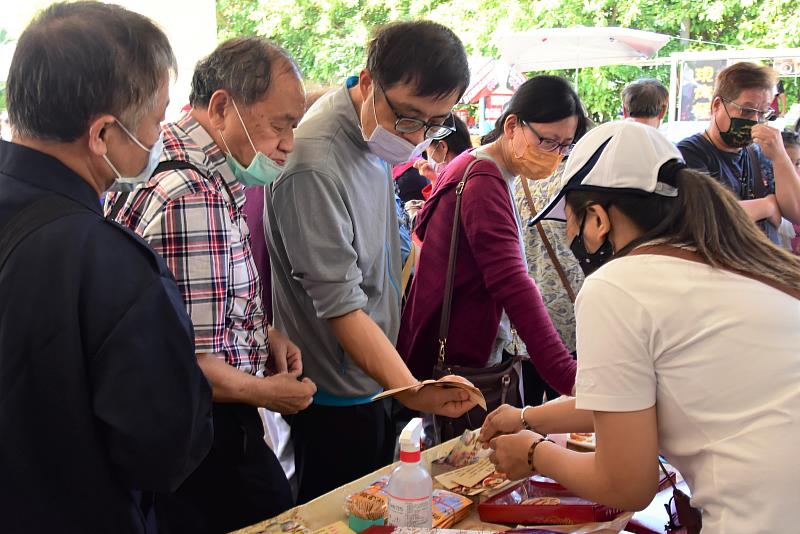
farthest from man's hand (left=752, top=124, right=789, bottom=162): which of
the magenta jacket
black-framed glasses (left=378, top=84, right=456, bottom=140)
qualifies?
black-framed glasses (left=378, top=84, right=456, bottom=140)

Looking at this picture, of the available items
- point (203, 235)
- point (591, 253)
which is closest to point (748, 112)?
point (591, 253)

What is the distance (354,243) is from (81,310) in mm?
874

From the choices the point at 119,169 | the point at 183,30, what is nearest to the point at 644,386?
the point at 119,169

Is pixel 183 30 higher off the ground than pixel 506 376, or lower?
higher

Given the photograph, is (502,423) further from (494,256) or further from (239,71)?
(239,71)

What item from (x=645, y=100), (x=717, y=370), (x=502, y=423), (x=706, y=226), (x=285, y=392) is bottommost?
(x=502, y=423)

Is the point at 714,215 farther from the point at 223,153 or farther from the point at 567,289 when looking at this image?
the point at 567,289

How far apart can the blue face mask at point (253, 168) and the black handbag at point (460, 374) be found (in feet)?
2.10

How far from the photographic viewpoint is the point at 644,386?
45.4 inches

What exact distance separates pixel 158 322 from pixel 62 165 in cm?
26

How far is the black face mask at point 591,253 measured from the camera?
1.32 meters

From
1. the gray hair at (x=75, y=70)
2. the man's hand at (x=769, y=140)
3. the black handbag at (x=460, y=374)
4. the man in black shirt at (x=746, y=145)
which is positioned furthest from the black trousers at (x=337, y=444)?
the man's hand at (x=769, y=140)

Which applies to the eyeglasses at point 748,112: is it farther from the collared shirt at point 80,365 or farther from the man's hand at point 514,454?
the collared shirt at point 80,365

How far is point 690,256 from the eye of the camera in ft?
3.88
